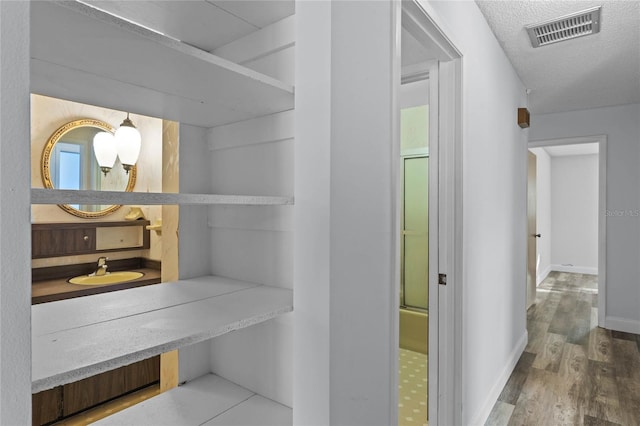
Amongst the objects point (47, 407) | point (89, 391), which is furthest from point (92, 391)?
point (47, 407)

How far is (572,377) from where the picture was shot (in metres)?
2.70

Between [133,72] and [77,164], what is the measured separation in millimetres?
1910

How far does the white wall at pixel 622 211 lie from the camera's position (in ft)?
12.3

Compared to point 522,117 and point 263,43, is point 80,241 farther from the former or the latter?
point 522,117

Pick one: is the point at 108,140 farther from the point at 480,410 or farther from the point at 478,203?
the point at 480,410

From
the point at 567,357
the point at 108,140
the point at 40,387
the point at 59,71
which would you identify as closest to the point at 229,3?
the point at 59,71

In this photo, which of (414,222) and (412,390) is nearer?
(412,390)

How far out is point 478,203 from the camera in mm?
1992

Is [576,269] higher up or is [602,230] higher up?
[602,230]

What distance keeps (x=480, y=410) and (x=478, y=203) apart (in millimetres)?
1180

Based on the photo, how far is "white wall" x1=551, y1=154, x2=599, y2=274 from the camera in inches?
269

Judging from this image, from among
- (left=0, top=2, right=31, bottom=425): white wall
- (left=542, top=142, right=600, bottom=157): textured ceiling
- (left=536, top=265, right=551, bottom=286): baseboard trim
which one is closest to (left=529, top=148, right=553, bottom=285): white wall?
(left=536, top=265, right=551, bottom=286): baseboard trim

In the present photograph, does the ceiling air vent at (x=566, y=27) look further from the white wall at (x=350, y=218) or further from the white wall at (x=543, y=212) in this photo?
the white wall at (x=543, y=212)

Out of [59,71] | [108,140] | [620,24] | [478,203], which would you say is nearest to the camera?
[59,71]
